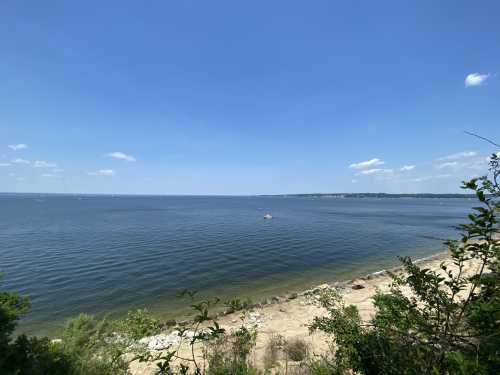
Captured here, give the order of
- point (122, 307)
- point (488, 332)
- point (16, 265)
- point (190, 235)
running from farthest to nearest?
point (190, 235) → point (16, 265) → point (122, 307) → point (488, 332)

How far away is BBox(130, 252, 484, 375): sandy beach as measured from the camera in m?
8.33

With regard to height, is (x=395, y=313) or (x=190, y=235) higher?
(x=395, y=313)

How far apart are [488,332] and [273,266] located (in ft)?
71.1

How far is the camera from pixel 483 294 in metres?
2.88

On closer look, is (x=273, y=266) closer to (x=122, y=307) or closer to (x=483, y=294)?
(x=122, y=307)

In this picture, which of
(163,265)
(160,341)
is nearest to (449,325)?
(160,341)

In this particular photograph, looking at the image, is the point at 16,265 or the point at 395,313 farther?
the point at 16,265

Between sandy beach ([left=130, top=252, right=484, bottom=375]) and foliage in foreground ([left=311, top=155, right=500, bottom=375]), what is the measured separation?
3205mm

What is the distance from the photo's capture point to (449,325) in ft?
9.98

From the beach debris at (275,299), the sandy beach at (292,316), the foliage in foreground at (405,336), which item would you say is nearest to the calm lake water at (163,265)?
the beach debris at (275,299)

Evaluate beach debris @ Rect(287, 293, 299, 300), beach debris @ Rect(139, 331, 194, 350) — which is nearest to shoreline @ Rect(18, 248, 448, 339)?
beach debris @ Rect(287, 293, 299, 300)

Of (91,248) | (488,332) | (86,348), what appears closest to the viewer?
(488,332)

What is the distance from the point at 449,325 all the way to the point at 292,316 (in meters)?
11.1

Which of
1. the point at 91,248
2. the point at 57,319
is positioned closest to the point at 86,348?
the point at 57,319
